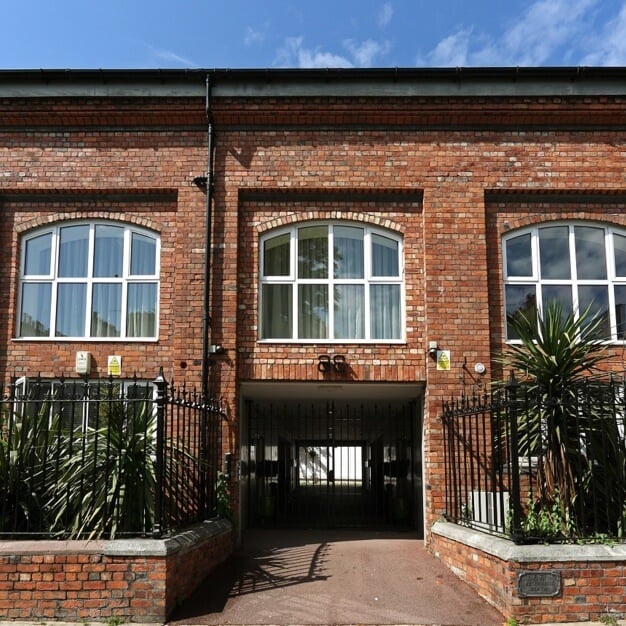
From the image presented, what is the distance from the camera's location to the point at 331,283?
468 inches

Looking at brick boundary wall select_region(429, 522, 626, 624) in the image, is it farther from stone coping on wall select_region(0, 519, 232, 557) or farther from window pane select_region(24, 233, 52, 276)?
window pane select_region(24, 233, 52, 276)

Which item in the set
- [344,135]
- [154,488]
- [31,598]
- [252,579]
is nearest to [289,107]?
[344,135]

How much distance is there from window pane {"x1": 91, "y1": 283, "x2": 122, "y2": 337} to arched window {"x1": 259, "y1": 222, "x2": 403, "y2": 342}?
232 cm

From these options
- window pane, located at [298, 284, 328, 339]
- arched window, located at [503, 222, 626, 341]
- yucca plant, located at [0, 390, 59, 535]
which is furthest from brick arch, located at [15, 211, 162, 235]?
arched window, located at [503, 222, 626, 341]

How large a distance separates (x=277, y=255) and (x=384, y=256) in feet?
5.76

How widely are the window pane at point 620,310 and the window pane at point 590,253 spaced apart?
34 cm

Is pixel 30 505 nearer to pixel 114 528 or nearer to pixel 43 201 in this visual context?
pixel 114 528

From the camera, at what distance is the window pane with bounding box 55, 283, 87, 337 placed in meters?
11.8

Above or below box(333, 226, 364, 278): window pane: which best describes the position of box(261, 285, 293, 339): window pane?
below

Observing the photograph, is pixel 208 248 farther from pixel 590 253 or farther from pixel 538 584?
pixel 538 584

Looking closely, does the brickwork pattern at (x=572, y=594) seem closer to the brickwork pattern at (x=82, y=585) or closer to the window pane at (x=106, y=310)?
the brickwork pattern at (x=82, y=585)

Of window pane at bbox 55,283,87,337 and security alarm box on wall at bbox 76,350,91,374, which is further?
window pane at bbox 55,283,87,337

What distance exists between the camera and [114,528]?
8.09 m

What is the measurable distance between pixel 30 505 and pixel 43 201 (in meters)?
5.40
